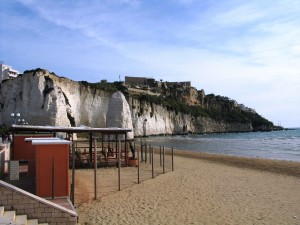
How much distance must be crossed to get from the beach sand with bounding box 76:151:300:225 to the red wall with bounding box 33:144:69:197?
103 centimetres

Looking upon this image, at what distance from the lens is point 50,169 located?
1027 centimetres

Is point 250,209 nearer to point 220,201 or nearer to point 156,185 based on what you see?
point 220,201

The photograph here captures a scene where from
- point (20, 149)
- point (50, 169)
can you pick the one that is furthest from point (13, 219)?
point (20, 149)

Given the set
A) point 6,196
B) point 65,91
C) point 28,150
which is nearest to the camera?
point 6,196

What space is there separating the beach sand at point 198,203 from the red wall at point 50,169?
3.38ft

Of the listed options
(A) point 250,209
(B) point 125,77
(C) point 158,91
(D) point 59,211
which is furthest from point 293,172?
(B) point 125,77

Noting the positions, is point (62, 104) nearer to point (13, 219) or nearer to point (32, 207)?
point (32, 207)

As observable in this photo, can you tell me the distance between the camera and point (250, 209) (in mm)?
11320

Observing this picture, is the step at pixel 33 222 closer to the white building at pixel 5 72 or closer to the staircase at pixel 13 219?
the staircase at pixel 13 219

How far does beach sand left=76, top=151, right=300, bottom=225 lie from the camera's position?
32.8 feet

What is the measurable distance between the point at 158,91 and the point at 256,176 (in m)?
112

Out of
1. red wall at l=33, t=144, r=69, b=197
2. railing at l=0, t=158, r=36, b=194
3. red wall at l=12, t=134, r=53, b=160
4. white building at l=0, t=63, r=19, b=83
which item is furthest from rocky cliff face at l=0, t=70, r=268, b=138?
white building at l=0, t=63, r=19, b=83

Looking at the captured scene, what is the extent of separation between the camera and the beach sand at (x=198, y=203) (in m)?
10.0

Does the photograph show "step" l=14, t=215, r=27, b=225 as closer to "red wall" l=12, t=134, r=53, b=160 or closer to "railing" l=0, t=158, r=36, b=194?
"railing" l=0, t=158, r=36, b=194
